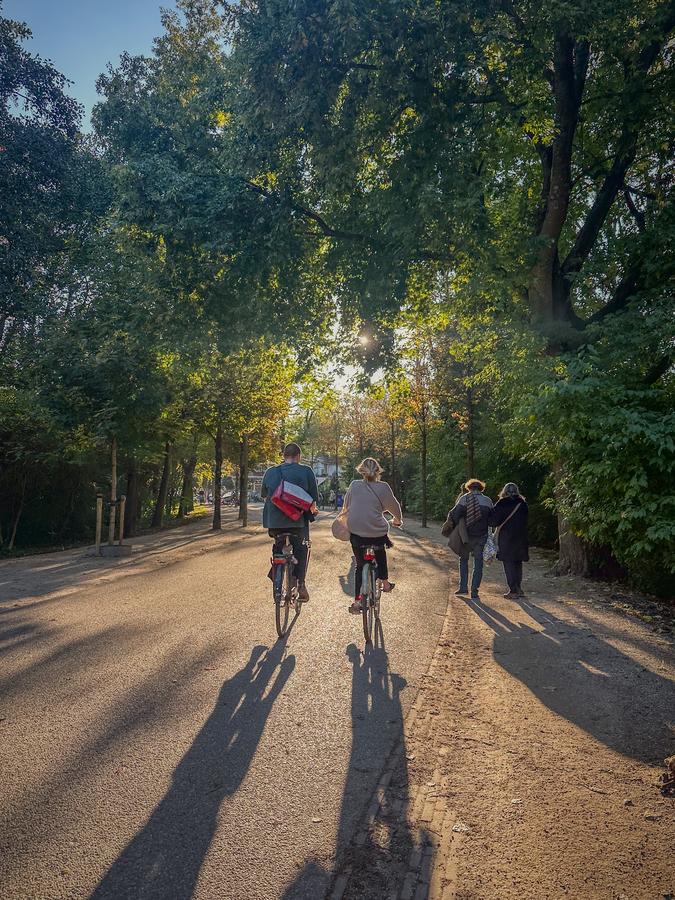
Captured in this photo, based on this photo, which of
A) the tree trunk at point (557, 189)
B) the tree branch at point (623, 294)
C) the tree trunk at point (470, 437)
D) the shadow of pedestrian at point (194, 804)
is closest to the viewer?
the shadow of pedestrian at point (194, 804)

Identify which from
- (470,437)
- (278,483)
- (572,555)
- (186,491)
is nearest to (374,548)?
(278,483)

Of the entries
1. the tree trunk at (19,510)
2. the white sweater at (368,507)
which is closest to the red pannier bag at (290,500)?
the white sweater at (368,507)

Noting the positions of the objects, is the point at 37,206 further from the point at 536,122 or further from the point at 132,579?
the point at 536,122

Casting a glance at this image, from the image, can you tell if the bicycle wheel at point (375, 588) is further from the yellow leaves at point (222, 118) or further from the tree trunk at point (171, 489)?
the tree trunk at point (171, 489)

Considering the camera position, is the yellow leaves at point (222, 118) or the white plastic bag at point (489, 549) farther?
the yellow leaves at point (222, 118)

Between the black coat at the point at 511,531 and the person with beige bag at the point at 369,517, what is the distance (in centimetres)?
340

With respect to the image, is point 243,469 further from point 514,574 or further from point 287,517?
point 287,517

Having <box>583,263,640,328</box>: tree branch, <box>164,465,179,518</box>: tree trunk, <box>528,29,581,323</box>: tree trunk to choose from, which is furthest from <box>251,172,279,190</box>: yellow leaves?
<box>164,465,179,518</box>: tree trunk

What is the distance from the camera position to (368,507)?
7258 mm

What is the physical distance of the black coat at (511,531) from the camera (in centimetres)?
1012

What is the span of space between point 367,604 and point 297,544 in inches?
48.3

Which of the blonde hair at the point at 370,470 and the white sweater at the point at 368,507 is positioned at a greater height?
the blonde hair at the point at 370,470

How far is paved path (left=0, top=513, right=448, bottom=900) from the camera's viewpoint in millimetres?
2725

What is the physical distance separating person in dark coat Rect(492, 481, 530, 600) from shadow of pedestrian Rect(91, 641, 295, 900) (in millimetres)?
5909
